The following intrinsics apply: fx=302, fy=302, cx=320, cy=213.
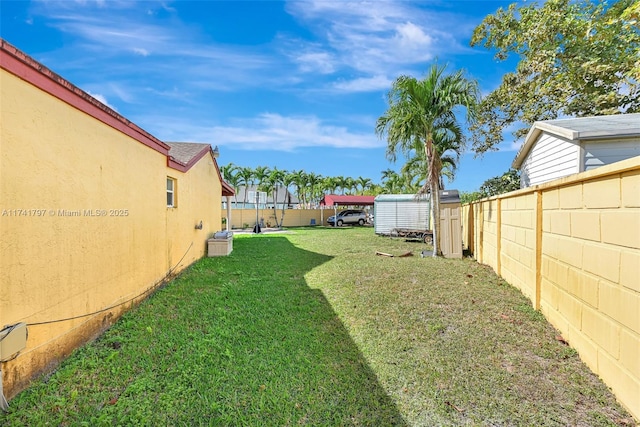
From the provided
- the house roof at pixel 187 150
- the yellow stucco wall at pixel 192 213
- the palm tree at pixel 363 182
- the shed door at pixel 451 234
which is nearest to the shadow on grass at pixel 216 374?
the yellow stucco wall at pixel 192 213

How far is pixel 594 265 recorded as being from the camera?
259cm

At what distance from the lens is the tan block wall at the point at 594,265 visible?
2.10 m

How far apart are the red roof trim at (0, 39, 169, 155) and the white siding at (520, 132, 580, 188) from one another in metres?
8.68

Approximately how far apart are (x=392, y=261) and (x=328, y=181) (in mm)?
32703

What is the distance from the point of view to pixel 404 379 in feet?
9.04

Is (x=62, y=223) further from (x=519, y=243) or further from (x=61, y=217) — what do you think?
(x=519, y=243)

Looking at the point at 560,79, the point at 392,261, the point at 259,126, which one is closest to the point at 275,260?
the point at 392,261

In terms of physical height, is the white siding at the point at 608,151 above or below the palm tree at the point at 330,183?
below

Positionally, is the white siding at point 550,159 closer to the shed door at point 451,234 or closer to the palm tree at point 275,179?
the shed door at point 451,234

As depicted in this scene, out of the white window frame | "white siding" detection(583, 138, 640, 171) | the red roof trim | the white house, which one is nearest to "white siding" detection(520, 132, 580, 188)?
the white house

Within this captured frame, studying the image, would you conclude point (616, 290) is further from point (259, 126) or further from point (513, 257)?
point (259, 126)

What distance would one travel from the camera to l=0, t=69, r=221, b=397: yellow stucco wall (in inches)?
100

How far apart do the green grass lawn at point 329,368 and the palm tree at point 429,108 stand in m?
5.15

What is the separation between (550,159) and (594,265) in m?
6.71
